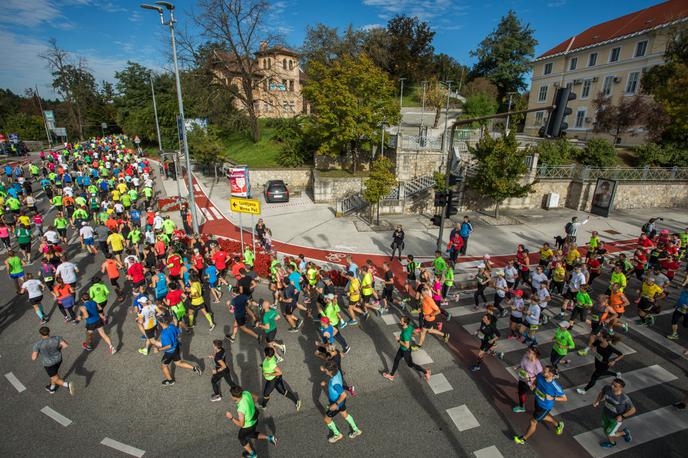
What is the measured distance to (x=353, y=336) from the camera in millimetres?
9523

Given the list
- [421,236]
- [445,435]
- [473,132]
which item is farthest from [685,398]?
[473,132]

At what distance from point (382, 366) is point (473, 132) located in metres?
23.7

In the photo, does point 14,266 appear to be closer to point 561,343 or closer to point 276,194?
point 276,194

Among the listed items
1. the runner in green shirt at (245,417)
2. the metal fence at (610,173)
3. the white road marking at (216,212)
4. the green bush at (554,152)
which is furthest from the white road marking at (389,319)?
the green bush at (554,152)

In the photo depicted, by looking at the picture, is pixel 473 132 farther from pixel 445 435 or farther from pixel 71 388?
pixel 71 388

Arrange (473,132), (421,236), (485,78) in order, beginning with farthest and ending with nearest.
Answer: (485,78)
(473,132)
(421,236)

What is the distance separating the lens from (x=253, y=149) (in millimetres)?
36281

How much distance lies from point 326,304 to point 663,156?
1231 inches

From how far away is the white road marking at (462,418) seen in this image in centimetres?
655

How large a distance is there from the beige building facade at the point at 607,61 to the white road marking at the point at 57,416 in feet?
126

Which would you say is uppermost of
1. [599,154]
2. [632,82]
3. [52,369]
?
[632,82]

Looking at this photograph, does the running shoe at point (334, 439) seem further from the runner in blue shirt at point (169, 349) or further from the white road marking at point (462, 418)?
the runner in blue shirt at point (169, 349)

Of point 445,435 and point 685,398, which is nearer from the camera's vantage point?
point 445,435

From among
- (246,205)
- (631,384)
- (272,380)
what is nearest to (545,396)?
(631,384)
